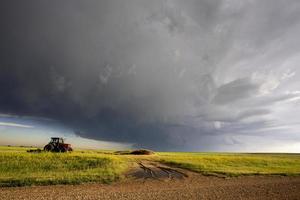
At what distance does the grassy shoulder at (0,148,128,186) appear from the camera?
90.6ft

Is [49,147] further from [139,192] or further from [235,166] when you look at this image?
[139,192]

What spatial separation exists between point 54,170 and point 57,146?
94.5 ft

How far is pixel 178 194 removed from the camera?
75.4ft

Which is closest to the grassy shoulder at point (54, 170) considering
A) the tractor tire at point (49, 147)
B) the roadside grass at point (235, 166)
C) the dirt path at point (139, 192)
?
the dirt path at point (139, 192)

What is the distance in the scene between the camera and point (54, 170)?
33969 mm

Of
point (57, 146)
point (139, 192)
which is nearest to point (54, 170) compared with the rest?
point (139, 192)

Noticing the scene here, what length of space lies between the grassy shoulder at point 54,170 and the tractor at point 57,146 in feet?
71.3

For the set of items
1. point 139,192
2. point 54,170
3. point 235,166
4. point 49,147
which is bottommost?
point 139,192

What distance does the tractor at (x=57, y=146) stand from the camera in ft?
200

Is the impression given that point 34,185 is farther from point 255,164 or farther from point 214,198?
point 255,164

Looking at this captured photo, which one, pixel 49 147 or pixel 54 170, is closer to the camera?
pixel 54 170

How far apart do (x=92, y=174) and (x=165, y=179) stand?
8559mm

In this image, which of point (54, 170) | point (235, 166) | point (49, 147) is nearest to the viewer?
point (54, 170)

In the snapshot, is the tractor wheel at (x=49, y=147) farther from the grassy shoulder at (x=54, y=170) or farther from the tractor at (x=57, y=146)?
the grassy shoulder at (x=54, y=170)
